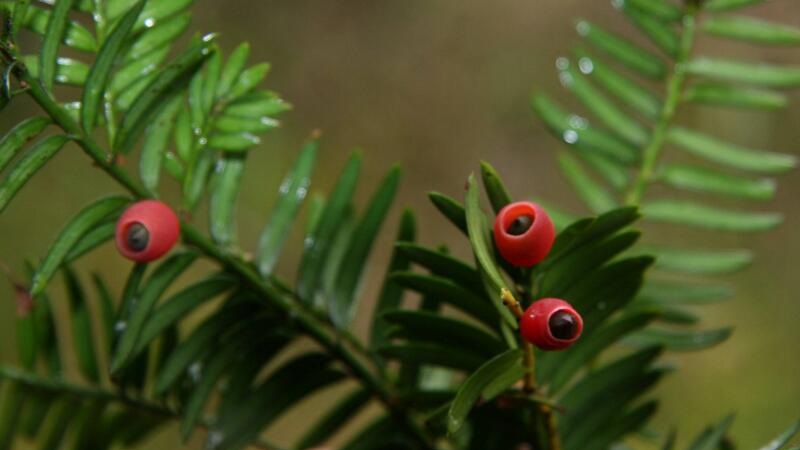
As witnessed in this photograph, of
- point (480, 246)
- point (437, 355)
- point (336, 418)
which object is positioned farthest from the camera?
point (336, 418)

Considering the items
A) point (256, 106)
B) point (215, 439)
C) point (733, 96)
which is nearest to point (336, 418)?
point (215, 439)

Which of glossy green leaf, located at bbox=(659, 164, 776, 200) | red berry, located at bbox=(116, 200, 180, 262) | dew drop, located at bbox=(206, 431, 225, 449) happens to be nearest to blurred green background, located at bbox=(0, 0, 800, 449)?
glossy green leaf, located at bbox=(659, 164, 776, 200)

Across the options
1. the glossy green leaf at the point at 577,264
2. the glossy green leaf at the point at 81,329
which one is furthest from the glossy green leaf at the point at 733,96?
the glossy green leaf at the point at 81,329

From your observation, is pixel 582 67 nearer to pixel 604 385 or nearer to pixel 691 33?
pixel 691 33

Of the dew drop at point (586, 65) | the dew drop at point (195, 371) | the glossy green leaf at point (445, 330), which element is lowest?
the dew drop at point (195, 371)

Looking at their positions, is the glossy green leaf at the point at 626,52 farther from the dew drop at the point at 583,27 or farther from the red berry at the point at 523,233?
the red berry at the point at 523,233

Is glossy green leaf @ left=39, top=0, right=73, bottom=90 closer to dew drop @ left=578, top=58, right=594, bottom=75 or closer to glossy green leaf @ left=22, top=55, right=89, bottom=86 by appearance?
glossy green leaf @ left=22, top=55, right=89, bottom=86

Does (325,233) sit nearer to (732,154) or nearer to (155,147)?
(155,147)
